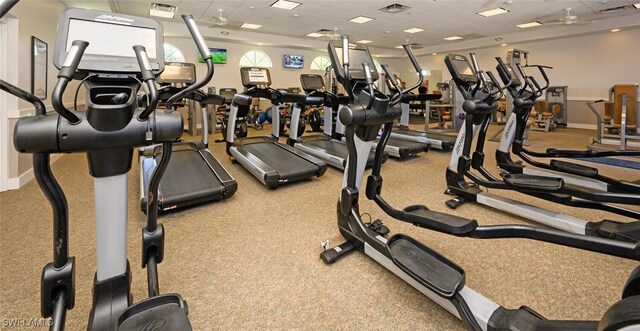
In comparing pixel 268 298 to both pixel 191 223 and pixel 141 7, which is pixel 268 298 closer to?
pixel 191 223

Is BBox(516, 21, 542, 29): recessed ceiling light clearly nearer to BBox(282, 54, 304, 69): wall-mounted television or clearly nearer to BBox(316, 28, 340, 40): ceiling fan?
BBox(316, 28, 340, 40): ceiling fan

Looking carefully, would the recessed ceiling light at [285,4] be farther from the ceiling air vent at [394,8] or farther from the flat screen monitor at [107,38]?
the flat screen monitor at [107,38]

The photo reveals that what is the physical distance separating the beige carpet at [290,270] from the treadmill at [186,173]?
0.49 ft

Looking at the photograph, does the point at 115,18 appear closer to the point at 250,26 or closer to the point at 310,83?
the point at 310,83

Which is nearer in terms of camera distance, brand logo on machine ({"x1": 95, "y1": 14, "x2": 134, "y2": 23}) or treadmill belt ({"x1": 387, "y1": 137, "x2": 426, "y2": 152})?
brand logo on machine ({"x1": 95, "y1": 14, "x2": 134, "y2": 23})

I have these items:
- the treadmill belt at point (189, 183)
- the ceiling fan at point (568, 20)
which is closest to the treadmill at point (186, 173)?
the treadmill belt at point (189, 183)

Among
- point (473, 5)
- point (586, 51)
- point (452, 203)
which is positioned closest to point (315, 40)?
point (473, 5)

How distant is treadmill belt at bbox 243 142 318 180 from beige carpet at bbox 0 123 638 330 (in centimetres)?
61

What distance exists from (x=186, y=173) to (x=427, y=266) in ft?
9.53

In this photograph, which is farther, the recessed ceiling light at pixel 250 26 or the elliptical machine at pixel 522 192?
the recessed ceiling light at pixel 250 26

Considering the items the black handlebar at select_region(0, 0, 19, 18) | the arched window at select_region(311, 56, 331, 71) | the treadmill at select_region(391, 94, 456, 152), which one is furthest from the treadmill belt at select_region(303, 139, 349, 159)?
the arched window at select_region(311, 56, 331, 71)

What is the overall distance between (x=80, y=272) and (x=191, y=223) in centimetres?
87

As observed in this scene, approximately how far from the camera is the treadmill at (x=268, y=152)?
3.66 meters

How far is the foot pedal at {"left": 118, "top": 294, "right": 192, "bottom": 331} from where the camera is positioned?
1.12 m
